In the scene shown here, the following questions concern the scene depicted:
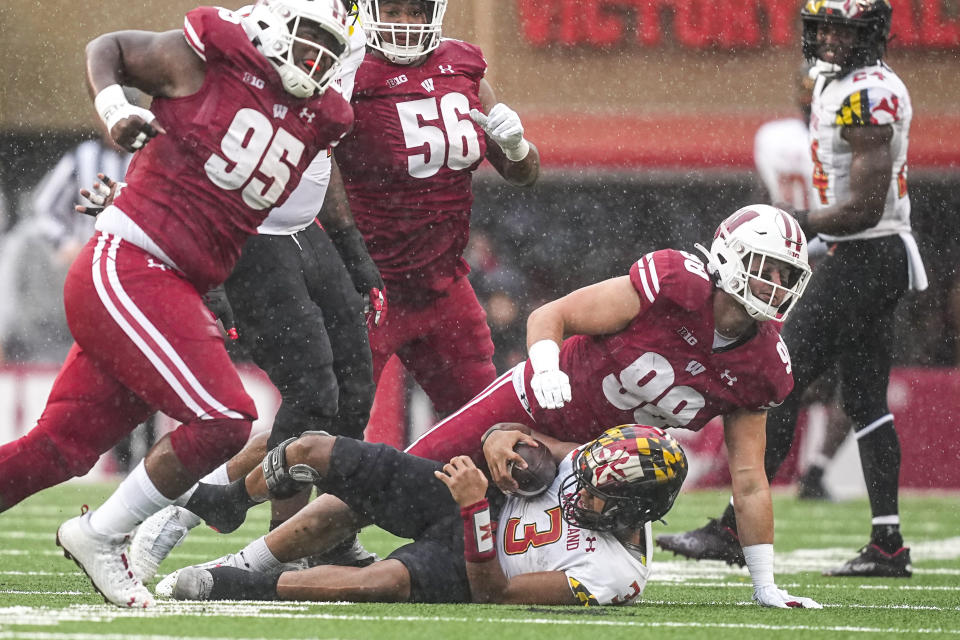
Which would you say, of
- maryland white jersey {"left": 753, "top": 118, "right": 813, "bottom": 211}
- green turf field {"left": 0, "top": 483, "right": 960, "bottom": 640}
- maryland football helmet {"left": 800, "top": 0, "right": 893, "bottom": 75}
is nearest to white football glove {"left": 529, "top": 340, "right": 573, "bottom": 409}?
green turf field {"left": 0, "top": 483, "right": 960, "bottom": 640}

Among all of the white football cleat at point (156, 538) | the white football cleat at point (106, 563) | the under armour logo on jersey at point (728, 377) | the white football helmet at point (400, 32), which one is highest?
the white football helmet at point (400, 32)

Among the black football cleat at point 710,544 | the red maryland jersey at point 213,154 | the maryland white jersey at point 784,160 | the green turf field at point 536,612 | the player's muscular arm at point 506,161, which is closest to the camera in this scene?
the green turf field at point 536,612

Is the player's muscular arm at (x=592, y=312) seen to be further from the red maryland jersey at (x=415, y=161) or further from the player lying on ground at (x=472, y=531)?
the red maryland jersey at (x=415, y=161)

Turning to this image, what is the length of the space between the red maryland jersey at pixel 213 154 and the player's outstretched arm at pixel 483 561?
2.91 feet

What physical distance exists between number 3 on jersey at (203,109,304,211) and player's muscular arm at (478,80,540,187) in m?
1.42

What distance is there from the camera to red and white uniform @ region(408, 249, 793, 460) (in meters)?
4.69

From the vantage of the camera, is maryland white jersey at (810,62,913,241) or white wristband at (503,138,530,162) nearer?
white wristband at (503,138,530,162)

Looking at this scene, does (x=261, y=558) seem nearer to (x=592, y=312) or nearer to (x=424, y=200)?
(x=592, y=312)

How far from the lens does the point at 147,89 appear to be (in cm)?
424

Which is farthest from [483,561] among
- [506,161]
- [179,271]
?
[506,161]

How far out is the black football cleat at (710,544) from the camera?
18.6 ft

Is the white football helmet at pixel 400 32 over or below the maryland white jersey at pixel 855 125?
over

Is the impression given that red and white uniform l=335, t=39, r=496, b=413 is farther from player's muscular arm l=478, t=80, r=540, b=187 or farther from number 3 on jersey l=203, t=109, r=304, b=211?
number 3 on jersey l=203, t=109, r=304, b=211

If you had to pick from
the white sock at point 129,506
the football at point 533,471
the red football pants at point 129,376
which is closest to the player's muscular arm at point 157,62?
the red football pants at point 129,376
